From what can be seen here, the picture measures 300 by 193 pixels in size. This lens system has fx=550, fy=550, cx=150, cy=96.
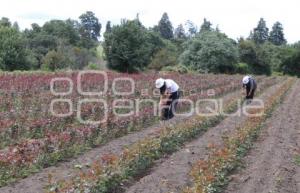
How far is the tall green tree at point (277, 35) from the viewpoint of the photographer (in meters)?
111

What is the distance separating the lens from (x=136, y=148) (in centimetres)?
982

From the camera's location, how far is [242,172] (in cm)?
935

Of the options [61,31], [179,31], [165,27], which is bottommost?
[61,31]

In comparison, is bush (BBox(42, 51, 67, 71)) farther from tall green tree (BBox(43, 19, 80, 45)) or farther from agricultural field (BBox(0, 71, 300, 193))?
agricultural field (BBox(0, 71, 300, 193))

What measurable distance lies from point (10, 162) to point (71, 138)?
2.46 metres

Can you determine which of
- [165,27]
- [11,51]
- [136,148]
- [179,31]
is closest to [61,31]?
[11,51]

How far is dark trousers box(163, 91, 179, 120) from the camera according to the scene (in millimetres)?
15419

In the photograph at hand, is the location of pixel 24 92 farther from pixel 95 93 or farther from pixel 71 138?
pixel 71 138

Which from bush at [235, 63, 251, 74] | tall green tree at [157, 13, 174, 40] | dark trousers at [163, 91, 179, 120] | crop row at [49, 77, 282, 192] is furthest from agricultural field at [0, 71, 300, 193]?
tall green tree at [157, 13, 174, 40]

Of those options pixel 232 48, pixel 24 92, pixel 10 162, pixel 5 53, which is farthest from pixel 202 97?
pixel 232 48

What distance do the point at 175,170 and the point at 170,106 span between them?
6.50m

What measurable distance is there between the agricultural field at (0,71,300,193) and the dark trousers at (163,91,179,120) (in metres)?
0.23

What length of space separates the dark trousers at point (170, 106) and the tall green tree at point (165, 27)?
9251cm

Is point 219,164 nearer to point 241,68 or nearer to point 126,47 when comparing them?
point 126,47
